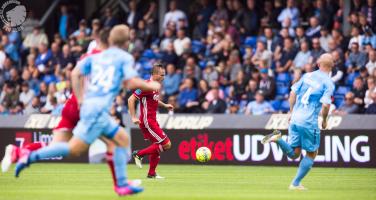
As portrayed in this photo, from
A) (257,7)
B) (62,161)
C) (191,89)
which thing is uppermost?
(257,7)

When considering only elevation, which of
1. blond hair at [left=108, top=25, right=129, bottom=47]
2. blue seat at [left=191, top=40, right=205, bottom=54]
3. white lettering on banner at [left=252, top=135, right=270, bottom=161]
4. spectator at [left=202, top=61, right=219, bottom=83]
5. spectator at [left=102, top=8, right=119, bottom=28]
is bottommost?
white lettering on banner at [left=252, top=135, right=270, bottom=161]

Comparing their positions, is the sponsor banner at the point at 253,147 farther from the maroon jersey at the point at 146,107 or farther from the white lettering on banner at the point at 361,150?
the maroon jersey at the point at 146,107

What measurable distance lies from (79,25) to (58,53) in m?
2.64

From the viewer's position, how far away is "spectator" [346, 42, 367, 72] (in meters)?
23.5

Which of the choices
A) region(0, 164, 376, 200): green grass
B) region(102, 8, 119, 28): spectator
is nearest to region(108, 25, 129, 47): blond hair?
region(0, 164, 376, 200): green grass

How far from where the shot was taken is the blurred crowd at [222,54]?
23.8 metres

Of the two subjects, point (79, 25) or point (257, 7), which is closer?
point (257, 7)

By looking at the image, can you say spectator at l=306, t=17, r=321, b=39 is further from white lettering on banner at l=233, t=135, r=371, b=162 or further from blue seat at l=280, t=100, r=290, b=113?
white lettering on banner at l=233, t=135, r=371, b=162

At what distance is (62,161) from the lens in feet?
77.7

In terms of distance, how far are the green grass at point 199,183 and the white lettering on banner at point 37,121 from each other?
3645 mm

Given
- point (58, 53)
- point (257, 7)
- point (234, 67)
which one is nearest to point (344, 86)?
point (234, 67)

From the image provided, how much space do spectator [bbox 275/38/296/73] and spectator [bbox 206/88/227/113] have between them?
1.88m

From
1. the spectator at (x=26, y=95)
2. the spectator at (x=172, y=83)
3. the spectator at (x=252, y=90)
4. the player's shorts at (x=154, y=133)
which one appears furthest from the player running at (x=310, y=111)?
the spectator at (x=26, y=95)

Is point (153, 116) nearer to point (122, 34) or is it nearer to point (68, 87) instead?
point (122, 34)
